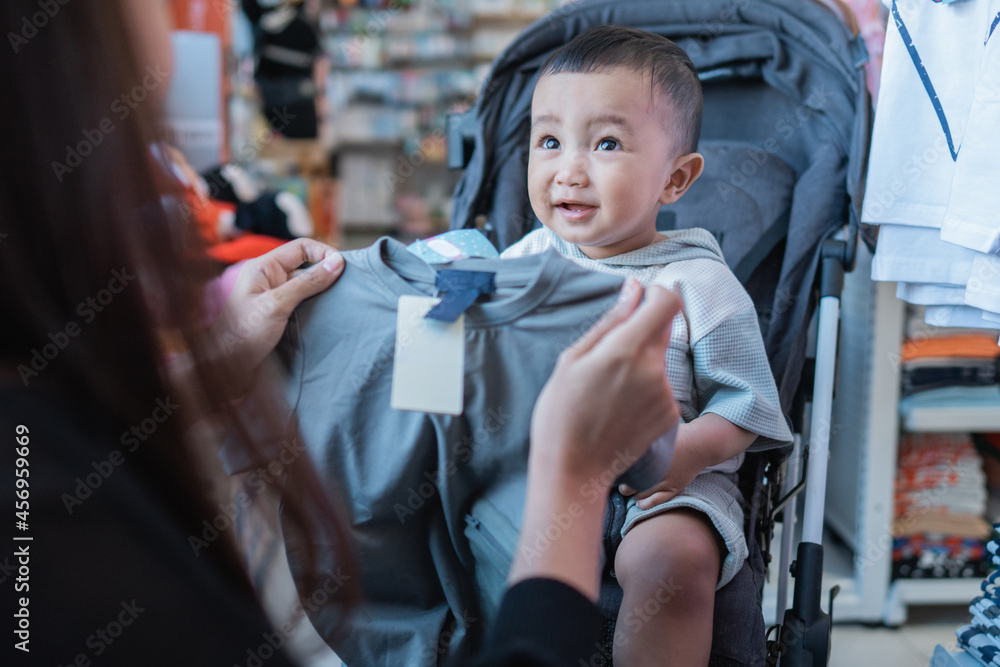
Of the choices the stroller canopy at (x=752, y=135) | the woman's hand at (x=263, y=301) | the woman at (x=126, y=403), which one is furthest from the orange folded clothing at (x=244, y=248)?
the woman at (x=126, y=403)

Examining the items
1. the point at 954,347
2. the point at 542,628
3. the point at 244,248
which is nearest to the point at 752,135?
the point at 954,347

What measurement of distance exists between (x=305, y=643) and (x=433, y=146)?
4.01 metres

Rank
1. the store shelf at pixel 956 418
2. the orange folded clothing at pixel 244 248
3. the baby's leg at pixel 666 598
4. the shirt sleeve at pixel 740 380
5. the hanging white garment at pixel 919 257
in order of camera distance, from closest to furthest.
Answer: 1. the baby's leg at pixel 666 598
2. the shirt sleeve at pixel 740 380
3. the hanging white garment at pixel 919 257
4. the store shelf at pixel 956 418
5. the orange folded clothing at pixel 244 248

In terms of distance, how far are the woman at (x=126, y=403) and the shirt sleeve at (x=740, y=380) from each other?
402 millimetres

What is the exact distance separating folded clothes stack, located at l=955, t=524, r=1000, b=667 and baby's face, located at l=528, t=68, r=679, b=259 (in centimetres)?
81

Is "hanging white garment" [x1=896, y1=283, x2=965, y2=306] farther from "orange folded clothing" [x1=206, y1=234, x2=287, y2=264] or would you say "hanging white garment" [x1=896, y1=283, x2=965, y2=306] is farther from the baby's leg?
"orange folded clothing" [x1=206, y1=234, x2=287, y2=264]

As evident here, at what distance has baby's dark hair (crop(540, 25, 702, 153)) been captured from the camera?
3.48 ft

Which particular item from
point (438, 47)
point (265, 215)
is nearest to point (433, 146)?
point (438, 47)

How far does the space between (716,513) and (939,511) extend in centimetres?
118

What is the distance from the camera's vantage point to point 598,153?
1.06 meters

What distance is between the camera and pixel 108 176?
0.52 m

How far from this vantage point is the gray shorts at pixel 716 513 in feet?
3.16

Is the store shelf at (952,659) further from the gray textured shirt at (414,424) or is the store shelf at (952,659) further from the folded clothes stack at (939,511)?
the gray textured shirt at (414,424)

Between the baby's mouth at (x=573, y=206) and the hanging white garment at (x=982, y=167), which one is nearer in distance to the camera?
the hanging white garment at (x=982, y=167)
